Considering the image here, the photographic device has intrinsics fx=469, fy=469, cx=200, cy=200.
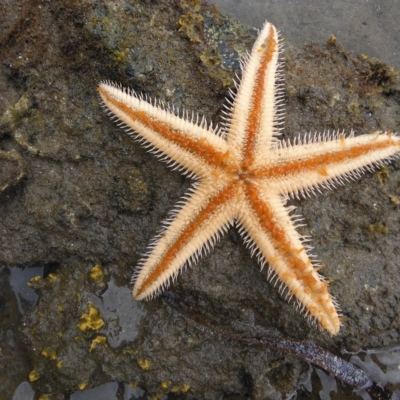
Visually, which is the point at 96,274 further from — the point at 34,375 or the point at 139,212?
the point at 34,375

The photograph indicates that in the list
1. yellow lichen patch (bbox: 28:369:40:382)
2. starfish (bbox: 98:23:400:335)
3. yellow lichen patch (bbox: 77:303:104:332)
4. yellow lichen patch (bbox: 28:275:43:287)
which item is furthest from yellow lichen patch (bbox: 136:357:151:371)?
yellow lichen patch (bbox: 28:275:43:287)

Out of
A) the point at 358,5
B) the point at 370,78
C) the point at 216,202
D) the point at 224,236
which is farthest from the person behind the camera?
the point at 358,5

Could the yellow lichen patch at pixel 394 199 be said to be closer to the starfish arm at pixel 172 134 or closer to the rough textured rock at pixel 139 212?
the rough textured rock at pixel 139 212

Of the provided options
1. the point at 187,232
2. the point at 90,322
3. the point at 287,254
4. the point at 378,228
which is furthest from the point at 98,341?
the point at 378,228

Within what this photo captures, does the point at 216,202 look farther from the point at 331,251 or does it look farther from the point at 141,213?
the point at 331,251

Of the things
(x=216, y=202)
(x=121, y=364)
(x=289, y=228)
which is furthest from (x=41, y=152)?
(x=289, y=228)

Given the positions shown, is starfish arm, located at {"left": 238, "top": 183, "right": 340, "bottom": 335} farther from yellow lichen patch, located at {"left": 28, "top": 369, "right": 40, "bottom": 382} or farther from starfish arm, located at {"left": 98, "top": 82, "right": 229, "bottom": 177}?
yellow lichen patch, located at {"left": 28, "top": 369, "right": 40, "bottom": 382}

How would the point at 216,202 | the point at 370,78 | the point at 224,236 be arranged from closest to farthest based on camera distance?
the point at 216,202
the point at 224,236
the point at 370,78
